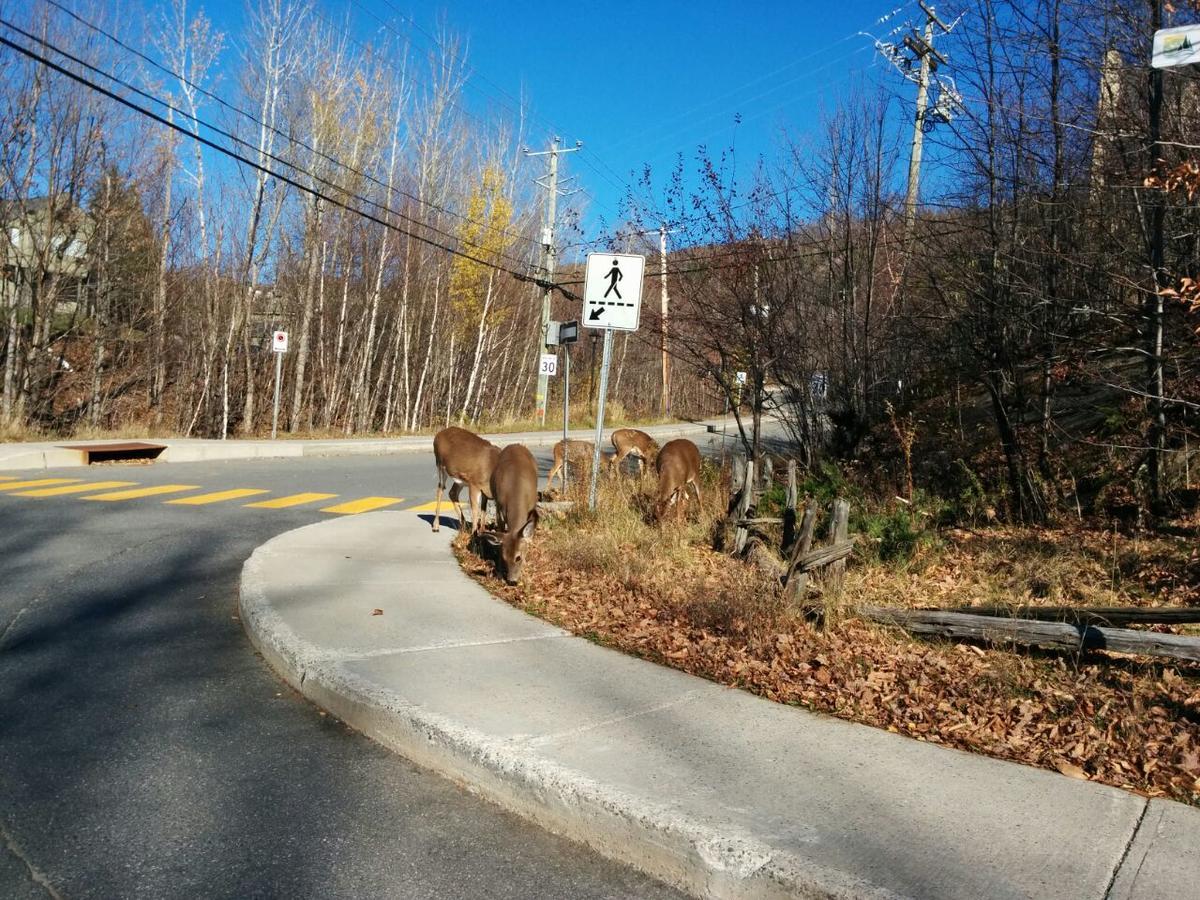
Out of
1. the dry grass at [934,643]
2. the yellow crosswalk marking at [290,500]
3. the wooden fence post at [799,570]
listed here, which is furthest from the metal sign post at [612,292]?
the yellow crosswalk marking at [290,500]

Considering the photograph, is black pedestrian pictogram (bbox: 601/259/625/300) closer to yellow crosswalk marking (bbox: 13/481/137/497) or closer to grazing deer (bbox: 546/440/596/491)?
grazing deer (bbox: 546/440/596/491)

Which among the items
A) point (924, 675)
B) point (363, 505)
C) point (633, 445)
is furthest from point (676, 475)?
point (363, 505)

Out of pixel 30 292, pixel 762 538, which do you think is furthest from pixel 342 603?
pixel 30 292

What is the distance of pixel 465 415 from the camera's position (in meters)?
37.0

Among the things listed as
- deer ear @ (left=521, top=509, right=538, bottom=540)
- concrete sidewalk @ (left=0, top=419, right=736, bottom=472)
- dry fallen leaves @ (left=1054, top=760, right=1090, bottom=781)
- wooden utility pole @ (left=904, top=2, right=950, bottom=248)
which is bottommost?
dry fallen leaves @ (left=1054, top=760, right=1090, bottom=781)

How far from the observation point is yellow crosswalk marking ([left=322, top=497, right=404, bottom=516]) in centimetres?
1374

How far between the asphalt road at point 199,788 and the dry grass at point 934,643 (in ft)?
7.25

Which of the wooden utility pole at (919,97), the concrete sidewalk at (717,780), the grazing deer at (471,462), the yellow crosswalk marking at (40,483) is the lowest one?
the yellow crosswalk marking at (40,483)

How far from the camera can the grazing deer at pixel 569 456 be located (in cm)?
1332

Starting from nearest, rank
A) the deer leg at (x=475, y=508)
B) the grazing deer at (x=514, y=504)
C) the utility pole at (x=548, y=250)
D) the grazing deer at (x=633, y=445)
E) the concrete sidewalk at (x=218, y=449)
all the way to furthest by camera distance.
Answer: the grazing deer at (x=514, y=504) < the deer leg at (x=475, y=508) < the grazing deer at (x=633, y=445) < the concrete sidewalk at (x=218, y=449) < the utility pole at (x=548, y=250)

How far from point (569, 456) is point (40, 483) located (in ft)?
29.1

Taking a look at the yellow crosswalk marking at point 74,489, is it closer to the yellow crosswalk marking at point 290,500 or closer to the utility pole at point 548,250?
the yellow crosswalk marking at point 290,500

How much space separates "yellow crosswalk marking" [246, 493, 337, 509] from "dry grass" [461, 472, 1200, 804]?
17.8ft

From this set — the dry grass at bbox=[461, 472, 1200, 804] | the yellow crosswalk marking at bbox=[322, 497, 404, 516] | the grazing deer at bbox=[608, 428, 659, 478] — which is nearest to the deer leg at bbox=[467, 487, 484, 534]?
the dry grass at bbox=[461, 472, 1200, 804]
